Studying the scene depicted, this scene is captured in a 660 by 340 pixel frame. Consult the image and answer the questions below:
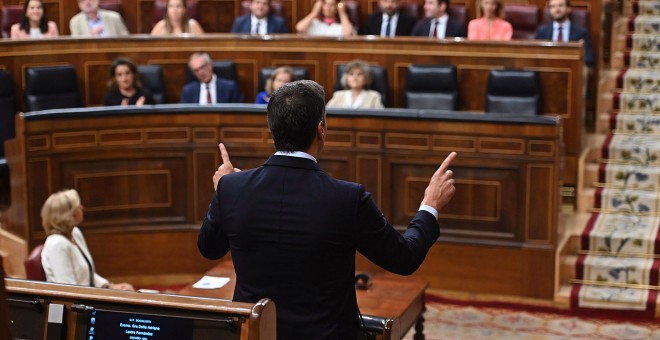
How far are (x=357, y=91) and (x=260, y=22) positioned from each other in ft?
4.31

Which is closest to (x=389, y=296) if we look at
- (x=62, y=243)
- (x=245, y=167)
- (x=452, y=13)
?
(x=62, y=243)

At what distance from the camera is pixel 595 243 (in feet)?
18.1

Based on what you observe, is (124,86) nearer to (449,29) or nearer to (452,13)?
(449,29)

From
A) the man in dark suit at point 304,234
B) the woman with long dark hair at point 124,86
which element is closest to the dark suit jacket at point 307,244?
the man in dark suit at point 304,234

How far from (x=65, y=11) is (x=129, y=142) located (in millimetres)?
2272

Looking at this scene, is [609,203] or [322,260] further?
[609,203]

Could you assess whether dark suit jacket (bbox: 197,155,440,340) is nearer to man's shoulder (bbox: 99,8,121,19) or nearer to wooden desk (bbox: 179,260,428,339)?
wooden desk (bbox: 179,260,428,339)

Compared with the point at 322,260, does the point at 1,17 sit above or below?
above

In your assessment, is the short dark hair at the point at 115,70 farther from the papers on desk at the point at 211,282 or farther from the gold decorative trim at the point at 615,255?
the gold decorative trim at the point at 615,255

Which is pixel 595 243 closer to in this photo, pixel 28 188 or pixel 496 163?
pixel 496 163

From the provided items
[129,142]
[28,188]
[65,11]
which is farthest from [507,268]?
[65,11]

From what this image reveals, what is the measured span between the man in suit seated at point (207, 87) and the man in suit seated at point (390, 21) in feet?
3.93

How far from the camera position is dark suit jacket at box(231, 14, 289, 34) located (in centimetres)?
697

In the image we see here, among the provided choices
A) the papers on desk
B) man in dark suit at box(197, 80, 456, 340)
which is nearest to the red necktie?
the papers on desk
